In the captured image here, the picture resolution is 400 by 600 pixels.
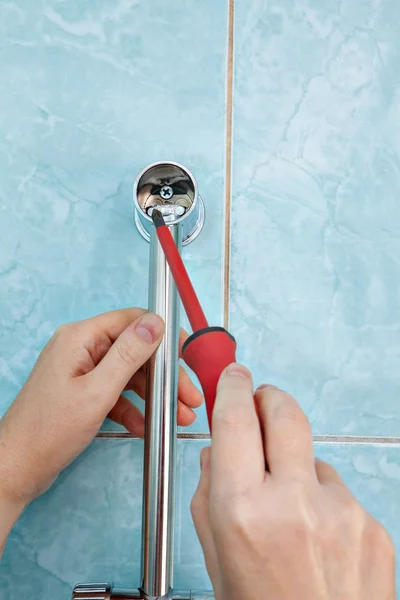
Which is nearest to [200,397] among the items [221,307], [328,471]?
[221,307]

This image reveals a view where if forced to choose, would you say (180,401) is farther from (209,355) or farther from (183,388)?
(209,355)

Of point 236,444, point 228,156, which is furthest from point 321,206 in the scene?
point 236,444

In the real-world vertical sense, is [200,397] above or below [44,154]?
below

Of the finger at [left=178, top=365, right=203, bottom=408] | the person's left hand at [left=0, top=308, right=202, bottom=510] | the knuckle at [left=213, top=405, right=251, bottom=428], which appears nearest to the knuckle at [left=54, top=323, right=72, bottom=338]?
the person's left hand at [left=0, top=308, right=202, bottom=510]

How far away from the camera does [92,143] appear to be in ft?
1.79

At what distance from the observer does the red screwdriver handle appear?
1.07 ft

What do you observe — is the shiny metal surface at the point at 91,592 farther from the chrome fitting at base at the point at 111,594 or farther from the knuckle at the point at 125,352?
the knuckle at the point at 125,352

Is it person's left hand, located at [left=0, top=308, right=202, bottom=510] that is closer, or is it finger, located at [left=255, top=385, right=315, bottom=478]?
finger, located at [left=255, top=385, right=315, bottom=478]

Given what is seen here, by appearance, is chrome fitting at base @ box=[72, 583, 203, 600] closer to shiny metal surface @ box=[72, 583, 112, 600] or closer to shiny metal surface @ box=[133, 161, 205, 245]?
shiny metal surface @ box=[72, 583, 112, 600]

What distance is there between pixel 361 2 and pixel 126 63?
0.24m

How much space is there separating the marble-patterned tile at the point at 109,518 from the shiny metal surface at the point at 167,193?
8.0 inches

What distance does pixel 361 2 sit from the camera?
0.56m

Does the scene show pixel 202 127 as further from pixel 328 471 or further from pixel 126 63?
pixel 328 471

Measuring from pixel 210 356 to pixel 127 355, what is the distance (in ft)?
0.34
